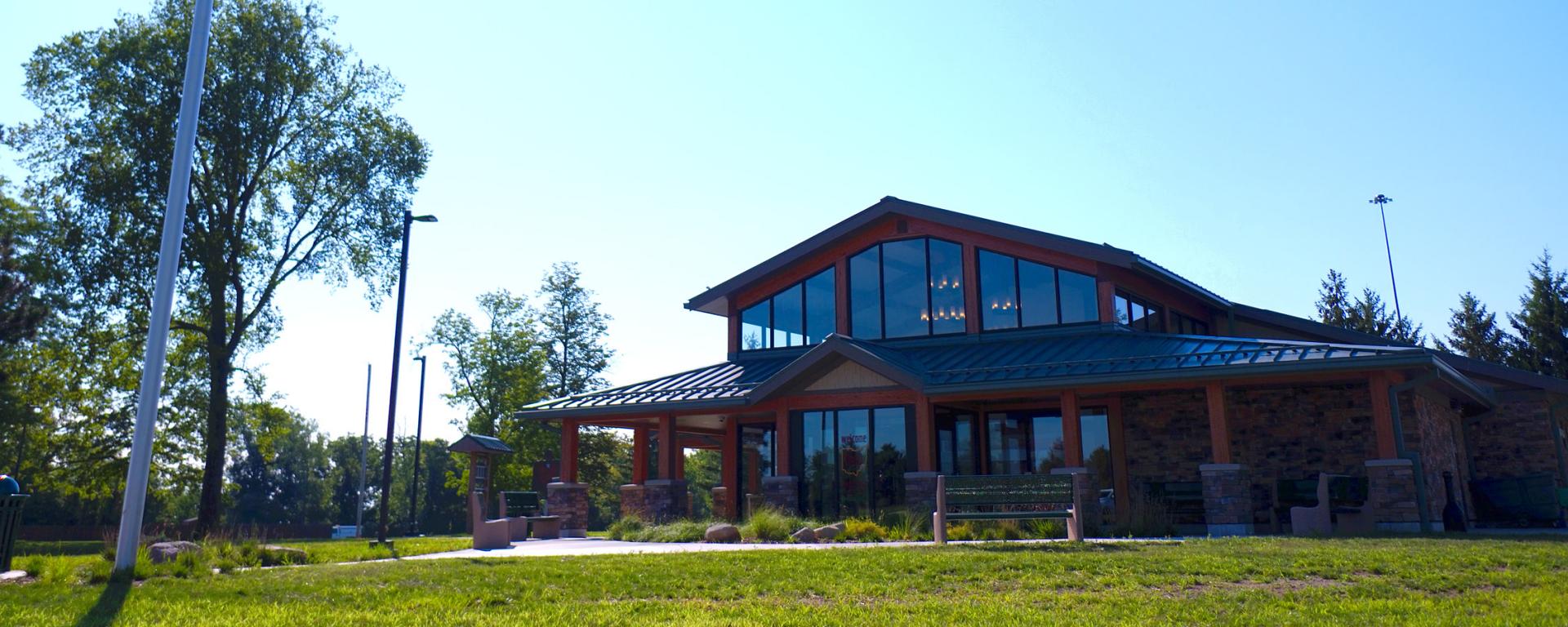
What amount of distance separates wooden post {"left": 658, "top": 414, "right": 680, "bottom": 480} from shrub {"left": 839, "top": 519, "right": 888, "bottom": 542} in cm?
660

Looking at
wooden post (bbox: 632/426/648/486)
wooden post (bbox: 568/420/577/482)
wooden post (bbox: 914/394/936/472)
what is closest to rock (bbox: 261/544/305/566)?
wooden post (bbox: 568/420/577/482)

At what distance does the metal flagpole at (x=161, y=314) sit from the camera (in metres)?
9.87

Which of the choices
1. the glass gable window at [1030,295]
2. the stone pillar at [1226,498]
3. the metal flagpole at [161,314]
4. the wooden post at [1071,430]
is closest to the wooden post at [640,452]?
the glass gable window at [1030,295]

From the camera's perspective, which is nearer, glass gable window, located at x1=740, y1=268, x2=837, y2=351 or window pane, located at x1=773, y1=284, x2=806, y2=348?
glass gable window, located at x1=740, y1=268, x2=837, y2=351

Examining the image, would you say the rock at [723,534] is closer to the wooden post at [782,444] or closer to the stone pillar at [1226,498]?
the wooden post at [782,444]

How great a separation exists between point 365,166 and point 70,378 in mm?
15299

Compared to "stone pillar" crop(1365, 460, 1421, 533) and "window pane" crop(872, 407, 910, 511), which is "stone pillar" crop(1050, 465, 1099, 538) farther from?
"stone pillar" crop(1365, 460, 1421, 533)

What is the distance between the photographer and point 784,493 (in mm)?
20828

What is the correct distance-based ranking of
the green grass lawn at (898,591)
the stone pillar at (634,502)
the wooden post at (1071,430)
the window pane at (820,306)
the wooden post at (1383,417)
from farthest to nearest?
the window pane at (820,306)
the stone pillar at (634,502)
the wooden post at (1071,430)
the wooden post at (1383,417)
the green grass lawn at (898,591)

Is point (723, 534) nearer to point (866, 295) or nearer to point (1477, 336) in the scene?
point (866, 295)

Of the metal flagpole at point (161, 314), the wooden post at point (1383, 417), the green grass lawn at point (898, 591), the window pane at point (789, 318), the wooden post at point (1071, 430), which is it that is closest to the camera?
the green grass lawn at point (898, 591)

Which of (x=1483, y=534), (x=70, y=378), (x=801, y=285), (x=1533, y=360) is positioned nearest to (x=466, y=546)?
(x=801, y=285)

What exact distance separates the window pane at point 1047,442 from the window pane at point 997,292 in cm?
224

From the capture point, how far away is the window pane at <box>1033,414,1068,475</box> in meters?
21.2
